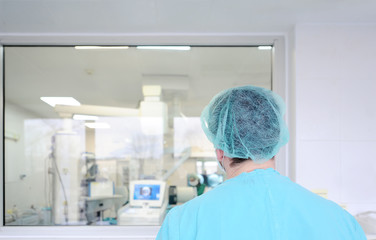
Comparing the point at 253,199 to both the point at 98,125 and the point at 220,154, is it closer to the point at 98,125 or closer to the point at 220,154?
the point at 220,154

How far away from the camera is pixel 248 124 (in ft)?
3.18

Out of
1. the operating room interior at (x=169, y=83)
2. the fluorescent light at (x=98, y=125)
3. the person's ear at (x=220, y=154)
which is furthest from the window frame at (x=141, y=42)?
→ the fluorescent light at (x=98, y=125)

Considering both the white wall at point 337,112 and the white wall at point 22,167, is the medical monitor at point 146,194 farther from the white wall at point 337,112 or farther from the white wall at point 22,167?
the white wall at point 22,167

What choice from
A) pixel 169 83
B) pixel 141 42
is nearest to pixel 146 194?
pixel 169 83

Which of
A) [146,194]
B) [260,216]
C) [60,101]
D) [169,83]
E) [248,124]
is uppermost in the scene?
[169,83]

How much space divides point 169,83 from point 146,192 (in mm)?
1458

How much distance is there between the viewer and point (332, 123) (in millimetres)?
1849

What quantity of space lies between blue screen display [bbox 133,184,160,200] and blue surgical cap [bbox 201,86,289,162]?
2261 millimetres

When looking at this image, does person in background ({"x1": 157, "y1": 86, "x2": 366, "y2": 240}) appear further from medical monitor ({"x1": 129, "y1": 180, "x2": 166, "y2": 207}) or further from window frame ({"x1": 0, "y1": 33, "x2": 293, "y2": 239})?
medical monitor ({"x1": 129, "y1": 180, "x2": 166, "y2": 207})

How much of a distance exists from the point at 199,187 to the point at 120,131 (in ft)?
7.43

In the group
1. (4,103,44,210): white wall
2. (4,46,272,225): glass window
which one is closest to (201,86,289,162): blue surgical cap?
(4,46,272,225): glass window

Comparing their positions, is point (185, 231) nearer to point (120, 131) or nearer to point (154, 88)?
point (154, 88)

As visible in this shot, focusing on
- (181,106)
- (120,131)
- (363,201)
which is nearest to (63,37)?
(363,201)

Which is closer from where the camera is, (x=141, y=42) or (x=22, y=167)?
(x=141, y=42)
